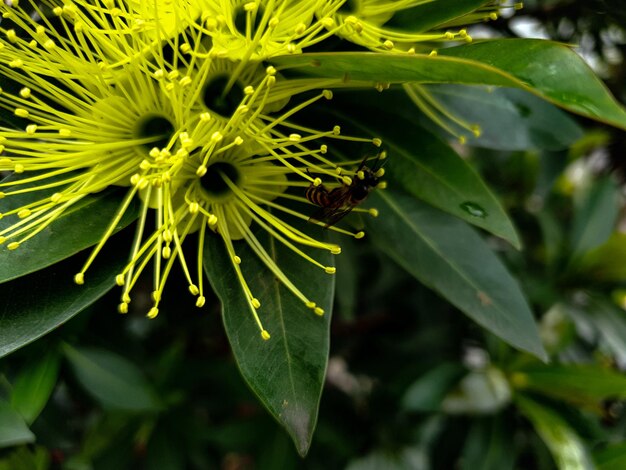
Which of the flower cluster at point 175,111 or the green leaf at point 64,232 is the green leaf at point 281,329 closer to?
the flower cluster at point 175,111

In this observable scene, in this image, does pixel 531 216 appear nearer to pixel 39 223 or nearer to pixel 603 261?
pixel 603 261

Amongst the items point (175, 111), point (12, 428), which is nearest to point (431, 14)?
point (175, 111)

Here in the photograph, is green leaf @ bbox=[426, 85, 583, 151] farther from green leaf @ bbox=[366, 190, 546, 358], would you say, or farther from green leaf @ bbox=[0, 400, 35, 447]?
green leaf @ bbox=[0, 400, 35, 447]

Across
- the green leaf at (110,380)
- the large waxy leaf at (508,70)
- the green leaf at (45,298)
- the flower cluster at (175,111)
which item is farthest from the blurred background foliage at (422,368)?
the large waxy leaf at (508,70)

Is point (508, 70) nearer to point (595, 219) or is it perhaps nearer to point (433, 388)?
point (433, 388)

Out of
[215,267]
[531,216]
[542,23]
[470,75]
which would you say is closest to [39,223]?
[215,267]

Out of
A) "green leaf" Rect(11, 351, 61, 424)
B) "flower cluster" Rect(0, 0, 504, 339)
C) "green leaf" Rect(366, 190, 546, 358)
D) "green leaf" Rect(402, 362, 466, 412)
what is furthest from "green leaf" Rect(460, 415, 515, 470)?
"green leaf" Rect(11, 351, 61, 424)
